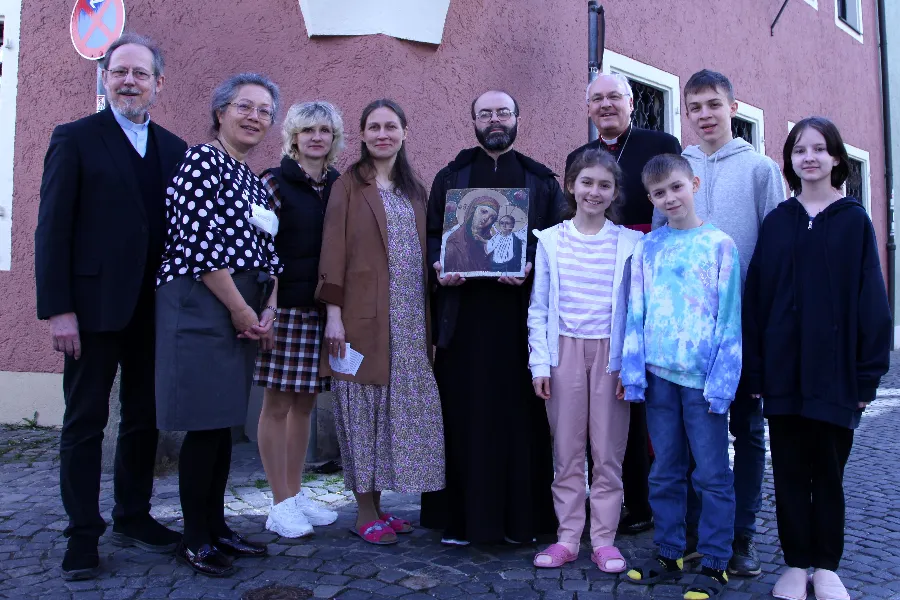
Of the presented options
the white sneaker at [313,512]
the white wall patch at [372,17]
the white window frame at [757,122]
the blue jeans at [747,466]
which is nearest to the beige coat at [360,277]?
the white sneaker at [313,512]

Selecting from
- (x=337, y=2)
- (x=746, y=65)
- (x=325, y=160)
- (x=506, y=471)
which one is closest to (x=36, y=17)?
(x=337, y=2)

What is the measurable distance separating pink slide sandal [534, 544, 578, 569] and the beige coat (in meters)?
1.02

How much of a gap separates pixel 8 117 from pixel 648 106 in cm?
603

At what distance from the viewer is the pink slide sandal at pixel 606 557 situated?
3.27m

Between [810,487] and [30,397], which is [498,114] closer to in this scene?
[810,487]

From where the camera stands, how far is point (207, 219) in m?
3.14

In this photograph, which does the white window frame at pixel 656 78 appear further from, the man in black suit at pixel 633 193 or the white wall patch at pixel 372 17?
the man in black suit at pixel 633 193

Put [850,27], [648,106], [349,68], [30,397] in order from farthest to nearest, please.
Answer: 1. [850,27]
2. [648,106]
3. [30,397]
4. [349,68]

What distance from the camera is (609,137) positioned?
3.94 metres

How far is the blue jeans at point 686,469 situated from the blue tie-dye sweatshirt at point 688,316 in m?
0.09

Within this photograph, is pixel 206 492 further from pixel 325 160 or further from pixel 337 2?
pixel 337 2

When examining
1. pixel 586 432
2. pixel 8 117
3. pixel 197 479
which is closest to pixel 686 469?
pixel 586 432

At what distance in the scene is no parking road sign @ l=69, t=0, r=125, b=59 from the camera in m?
5.29

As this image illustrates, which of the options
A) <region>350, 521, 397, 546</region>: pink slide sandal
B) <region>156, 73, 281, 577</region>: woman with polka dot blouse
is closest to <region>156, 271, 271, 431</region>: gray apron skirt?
<region>156, 73, 281, 577</region>: woman with polka dot blouse
